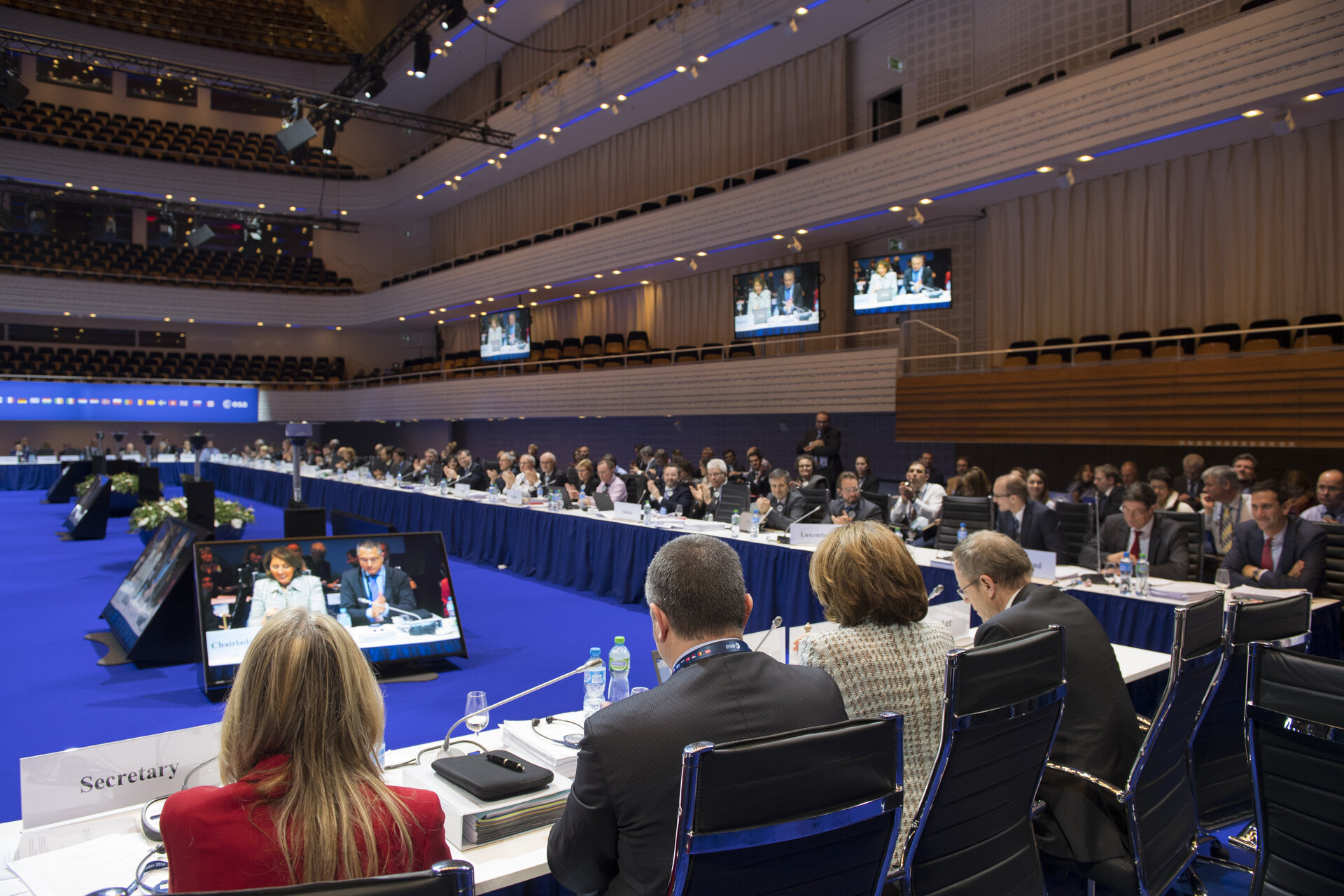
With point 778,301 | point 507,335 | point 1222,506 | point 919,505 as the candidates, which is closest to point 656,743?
point 1222,506

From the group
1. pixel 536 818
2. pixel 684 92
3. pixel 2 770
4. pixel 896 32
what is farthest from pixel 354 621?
pixel 684 92

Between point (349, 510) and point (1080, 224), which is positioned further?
point (349, 510)

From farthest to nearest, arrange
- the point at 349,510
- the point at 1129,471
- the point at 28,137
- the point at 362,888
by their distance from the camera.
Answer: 1. the point at 28,137
2. the point at 349,510
3. the point at 1129,471
4. the point at 362,888

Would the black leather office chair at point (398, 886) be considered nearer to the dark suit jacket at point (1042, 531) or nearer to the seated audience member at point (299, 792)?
the seated audience member at point (299, 792)

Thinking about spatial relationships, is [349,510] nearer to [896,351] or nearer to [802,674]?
[896,351]

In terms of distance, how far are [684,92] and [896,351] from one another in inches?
255

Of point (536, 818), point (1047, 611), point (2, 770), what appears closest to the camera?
point (536, 818)

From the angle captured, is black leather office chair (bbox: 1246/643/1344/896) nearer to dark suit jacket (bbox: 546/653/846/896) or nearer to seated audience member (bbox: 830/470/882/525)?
dark suit jacket (bbox: 546/653/846/896)

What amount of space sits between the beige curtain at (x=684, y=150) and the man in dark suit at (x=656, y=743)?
39.7 feet

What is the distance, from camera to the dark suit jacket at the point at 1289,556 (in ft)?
13.0

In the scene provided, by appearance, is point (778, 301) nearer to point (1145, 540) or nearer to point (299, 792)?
point (1145, 540)

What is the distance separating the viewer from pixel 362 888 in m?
0.86

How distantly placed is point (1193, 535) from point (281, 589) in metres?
4.75

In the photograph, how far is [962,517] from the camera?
592 cm
